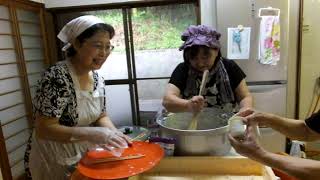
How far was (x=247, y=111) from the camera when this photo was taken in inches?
38.7

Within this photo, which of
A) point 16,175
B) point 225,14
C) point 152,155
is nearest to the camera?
point 152,155

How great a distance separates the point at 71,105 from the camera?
1.08 metres

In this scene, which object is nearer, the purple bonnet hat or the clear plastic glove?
the clear plastic glove

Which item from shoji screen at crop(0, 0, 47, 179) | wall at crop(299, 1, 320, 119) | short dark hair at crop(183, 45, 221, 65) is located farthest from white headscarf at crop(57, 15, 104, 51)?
wall at crop(299, 1, 320, 119)

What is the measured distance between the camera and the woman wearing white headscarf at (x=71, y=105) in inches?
39.3

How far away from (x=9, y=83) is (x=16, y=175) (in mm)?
732

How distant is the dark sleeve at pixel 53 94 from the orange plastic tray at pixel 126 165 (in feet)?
0.72

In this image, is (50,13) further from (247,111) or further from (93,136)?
(247,111)

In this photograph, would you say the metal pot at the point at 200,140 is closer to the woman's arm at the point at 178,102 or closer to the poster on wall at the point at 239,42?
the woman's arm at the point at 178,102

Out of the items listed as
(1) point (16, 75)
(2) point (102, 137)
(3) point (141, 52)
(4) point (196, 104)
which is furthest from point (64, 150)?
(3) point (141, 52)

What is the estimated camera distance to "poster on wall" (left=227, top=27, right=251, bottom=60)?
208cm

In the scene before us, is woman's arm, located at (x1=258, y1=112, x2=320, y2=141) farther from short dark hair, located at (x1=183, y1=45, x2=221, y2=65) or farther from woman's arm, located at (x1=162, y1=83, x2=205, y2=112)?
short dark hair, located at (x1=183, y1=45, x2=221, y2=65)

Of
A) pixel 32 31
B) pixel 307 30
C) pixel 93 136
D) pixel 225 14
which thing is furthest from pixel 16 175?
pixel 307 30

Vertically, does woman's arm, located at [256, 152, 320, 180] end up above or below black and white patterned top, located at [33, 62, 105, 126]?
below
